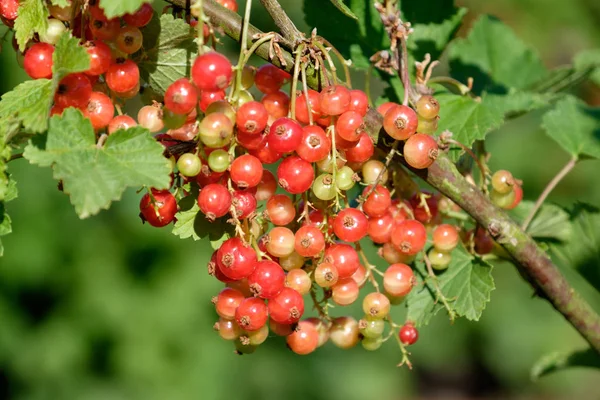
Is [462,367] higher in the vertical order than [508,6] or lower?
lower

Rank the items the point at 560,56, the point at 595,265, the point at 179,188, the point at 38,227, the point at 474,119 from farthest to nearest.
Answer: the point at 560,56, the point at 38,227, the point at 595,265, the point at 474,119, the point at 179,188

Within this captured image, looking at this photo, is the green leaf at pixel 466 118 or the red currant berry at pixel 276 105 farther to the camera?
the green leaf at pixel 466 118

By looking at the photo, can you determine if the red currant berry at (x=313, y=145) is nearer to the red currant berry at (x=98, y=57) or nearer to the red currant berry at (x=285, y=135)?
the red currant berry at (x=285, y=135)

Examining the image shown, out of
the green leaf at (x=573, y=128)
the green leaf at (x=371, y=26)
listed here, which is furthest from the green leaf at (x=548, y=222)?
the green leaf at (x=371, y=26)

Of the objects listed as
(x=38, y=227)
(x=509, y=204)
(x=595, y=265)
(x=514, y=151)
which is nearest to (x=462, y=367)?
(x=514, y=151)

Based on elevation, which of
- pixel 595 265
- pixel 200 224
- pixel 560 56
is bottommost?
pixel 560 56

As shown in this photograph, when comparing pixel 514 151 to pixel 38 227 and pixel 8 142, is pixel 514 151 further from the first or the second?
pixel 8 142
